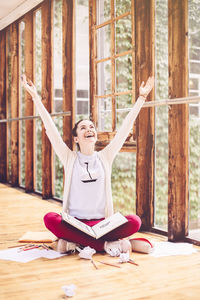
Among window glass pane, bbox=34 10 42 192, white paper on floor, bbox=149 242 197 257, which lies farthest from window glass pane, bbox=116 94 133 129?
window glass pane, bbox=34 10 42 192

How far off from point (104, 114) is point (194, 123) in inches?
48.2

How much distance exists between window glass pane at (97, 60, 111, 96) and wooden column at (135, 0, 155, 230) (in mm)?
631

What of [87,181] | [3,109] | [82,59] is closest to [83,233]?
[87,181]

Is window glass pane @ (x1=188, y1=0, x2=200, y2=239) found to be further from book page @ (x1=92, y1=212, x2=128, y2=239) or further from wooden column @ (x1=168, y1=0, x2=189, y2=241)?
book page @ (x1=92, y1=212, x2=128, y2=239)

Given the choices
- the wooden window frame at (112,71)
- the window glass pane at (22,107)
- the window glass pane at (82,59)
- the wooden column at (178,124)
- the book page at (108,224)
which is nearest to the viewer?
the book page at (108,224)

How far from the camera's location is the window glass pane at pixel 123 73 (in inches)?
152

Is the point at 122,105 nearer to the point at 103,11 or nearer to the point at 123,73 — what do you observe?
the point at 123,73

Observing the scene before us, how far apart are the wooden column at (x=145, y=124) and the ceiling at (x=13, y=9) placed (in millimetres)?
2389

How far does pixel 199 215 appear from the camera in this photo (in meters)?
3.17

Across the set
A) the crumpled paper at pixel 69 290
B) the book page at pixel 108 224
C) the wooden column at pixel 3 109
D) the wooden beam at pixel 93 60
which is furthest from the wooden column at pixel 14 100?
the crumpled paper at pixel 69 290

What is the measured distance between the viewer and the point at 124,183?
13.4 ft

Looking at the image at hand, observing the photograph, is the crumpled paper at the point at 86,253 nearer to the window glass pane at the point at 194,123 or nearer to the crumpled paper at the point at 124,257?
the crumpled paper at the point at 124,257

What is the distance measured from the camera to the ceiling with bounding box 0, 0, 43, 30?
5732 mm

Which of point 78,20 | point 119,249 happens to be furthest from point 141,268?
point 78,20
